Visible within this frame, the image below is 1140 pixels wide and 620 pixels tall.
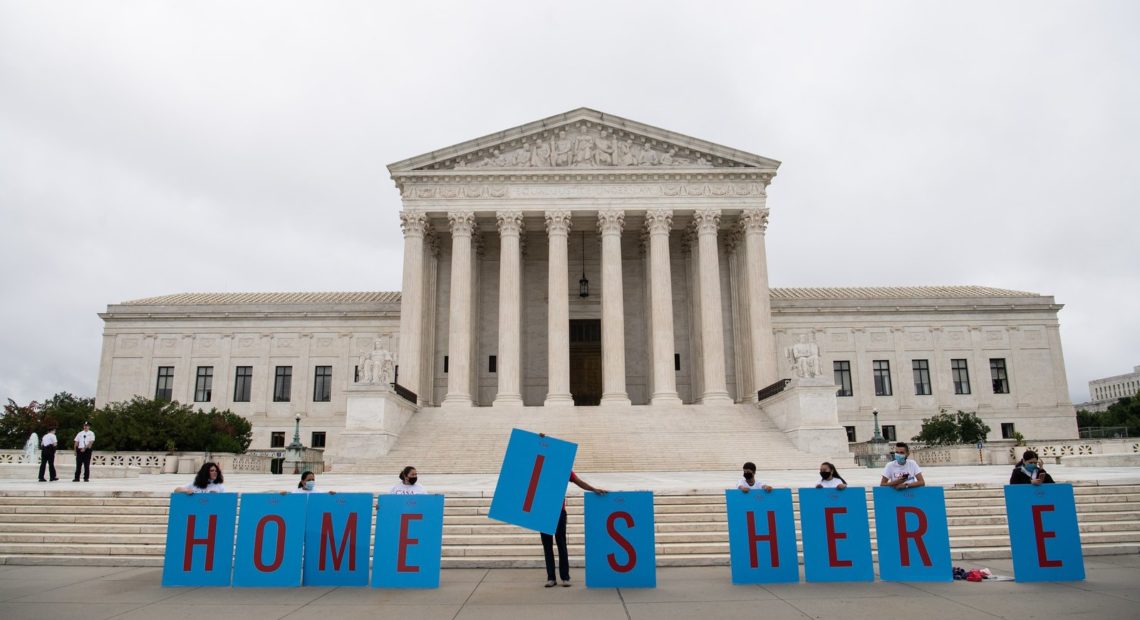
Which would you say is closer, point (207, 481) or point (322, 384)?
point (207, 481)

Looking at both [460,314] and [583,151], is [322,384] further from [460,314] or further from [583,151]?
[583,151]

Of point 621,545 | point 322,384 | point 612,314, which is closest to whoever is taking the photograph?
point 621,545

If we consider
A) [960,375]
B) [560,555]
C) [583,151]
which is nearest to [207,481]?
[560,555]

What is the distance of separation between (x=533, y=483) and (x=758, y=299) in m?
31.8

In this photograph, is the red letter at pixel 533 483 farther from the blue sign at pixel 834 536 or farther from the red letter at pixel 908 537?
the red letter at pixel 908 537

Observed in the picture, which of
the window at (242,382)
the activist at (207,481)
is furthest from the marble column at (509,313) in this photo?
the activist at (207,481)

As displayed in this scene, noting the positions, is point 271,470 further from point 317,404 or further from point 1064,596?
point 1064,596

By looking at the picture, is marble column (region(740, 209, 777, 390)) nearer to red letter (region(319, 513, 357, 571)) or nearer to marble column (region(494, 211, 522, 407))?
marble column (region(494, 211, 522, 407))

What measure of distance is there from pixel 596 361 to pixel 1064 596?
3764 cm

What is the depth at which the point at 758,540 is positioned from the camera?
10.0m

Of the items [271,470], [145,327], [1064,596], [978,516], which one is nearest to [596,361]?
[271,470]

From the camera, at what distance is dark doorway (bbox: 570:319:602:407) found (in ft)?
151

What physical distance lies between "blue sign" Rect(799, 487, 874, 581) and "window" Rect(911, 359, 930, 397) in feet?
141

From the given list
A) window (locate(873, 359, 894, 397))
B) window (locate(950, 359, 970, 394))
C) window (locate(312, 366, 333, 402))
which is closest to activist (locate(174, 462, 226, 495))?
window (locate(312, 366, 333, 402))
